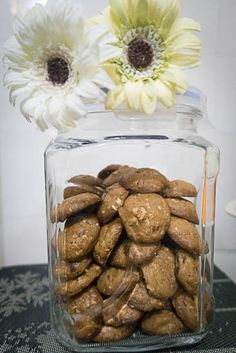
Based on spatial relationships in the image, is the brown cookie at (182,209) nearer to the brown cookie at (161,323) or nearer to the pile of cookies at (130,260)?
the pile of cookies at (130,260)

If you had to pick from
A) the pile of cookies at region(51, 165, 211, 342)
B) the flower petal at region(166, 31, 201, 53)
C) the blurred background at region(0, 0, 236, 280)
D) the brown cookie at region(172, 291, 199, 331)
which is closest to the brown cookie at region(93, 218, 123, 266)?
the pile of cookies at region(51, 165, 211, 342)

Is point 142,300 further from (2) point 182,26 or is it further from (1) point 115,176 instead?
(2) point 182,26

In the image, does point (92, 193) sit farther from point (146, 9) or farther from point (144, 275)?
point (146, 9)

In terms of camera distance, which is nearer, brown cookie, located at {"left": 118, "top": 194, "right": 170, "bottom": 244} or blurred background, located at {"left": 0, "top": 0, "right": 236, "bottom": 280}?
brown cookie, located at {"left": 118, "top": 194, "right": 170, "bottom": 244}

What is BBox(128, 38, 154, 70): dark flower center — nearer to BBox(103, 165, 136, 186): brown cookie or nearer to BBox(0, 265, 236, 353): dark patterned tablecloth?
BBox(103, 165, 136, 186): brown cookie

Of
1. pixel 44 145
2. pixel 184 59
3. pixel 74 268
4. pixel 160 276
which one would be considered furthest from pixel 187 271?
pixel 44 145

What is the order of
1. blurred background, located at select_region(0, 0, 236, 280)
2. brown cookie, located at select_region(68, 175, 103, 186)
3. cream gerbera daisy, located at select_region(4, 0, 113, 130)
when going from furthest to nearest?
blurred background, located at select_region(0, 0, 236, 280) → brown cookie, located at select_region(68, 175, 103, 186) → cream gerbera daisy, located at select_region(4, 0, 113, 130)
